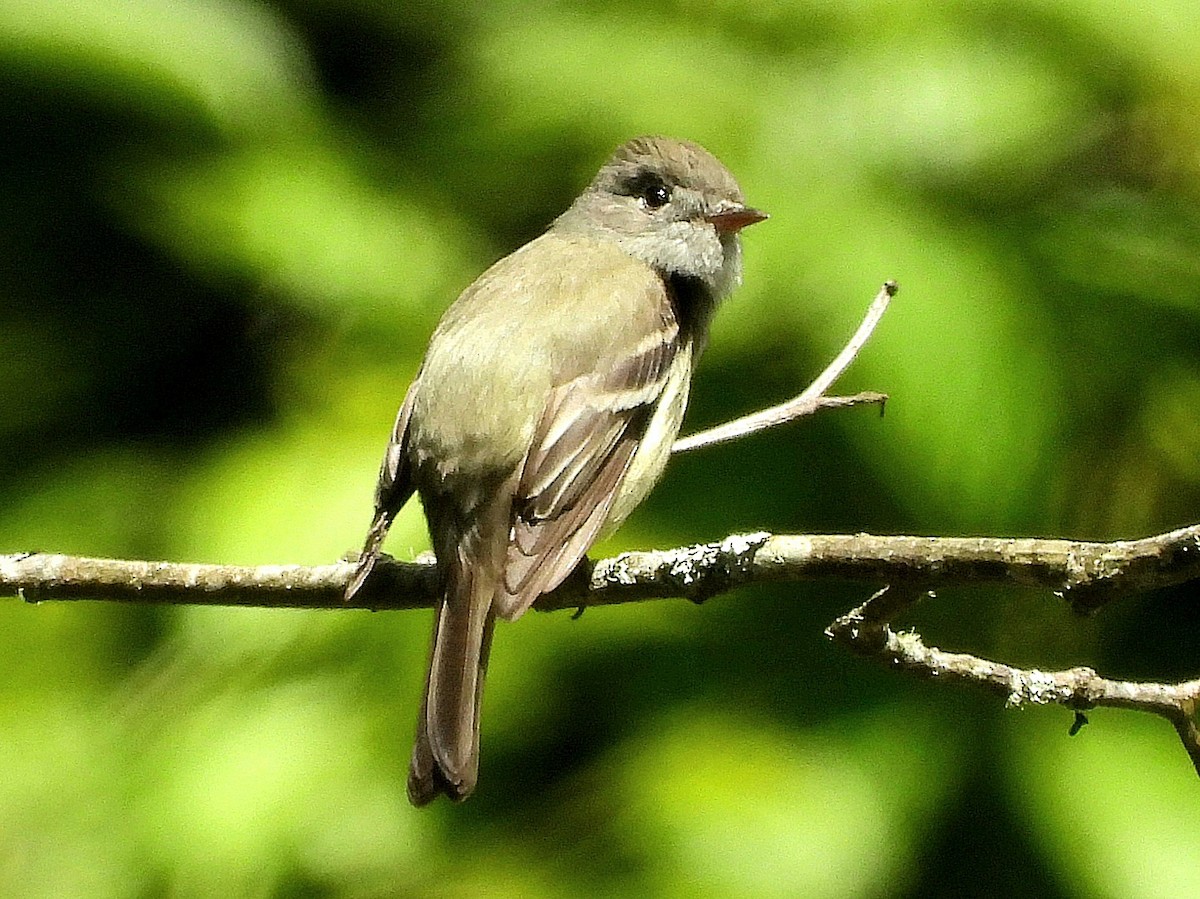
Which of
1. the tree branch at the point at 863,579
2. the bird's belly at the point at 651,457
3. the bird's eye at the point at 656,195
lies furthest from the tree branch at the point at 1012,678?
the bird's eye at the point at 656,195

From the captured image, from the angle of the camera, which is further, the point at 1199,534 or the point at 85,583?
the point at 85,583

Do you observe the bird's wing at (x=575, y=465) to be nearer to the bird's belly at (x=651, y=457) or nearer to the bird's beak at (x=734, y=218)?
the bird's belly at (x=651, y=457)

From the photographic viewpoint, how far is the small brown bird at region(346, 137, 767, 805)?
7.69 feet

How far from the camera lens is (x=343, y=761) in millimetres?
2730

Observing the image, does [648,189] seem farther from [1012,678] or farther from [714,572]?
[1012,678]

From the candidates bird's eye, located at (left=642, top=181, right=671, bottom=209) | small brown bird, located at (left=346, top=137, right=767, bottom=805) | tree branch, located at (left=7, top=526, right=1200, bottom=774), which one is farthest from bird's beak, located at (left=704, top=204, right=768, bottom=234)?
tree branch, located at (left=7, top=526, right=1200, bottom=774)

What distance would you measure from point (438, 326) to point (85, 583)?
1.03 metres

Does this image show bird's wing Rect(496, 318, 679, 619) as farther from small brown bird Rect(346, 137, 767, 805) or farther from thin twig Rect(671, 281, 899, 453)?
thin twig Rect(671, 281, 899, 453)

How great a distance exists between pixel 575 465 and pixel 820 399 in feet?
1.46

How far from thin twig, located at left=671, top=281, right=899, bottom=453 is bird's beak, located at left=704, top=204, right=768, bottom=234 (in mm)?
442

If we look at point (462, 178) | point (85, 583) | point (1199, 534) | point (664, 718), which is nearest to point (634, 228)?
point (462, 178)

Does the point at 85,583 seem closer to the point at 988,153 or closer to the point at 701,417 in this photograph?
the point at 701,417

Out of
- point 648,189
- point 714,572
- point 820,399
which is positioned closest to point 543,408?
point 820,399

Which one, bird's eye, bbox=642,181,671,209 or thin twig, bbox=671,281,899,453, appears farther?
bird's eye, bbox=642,181,671,209
